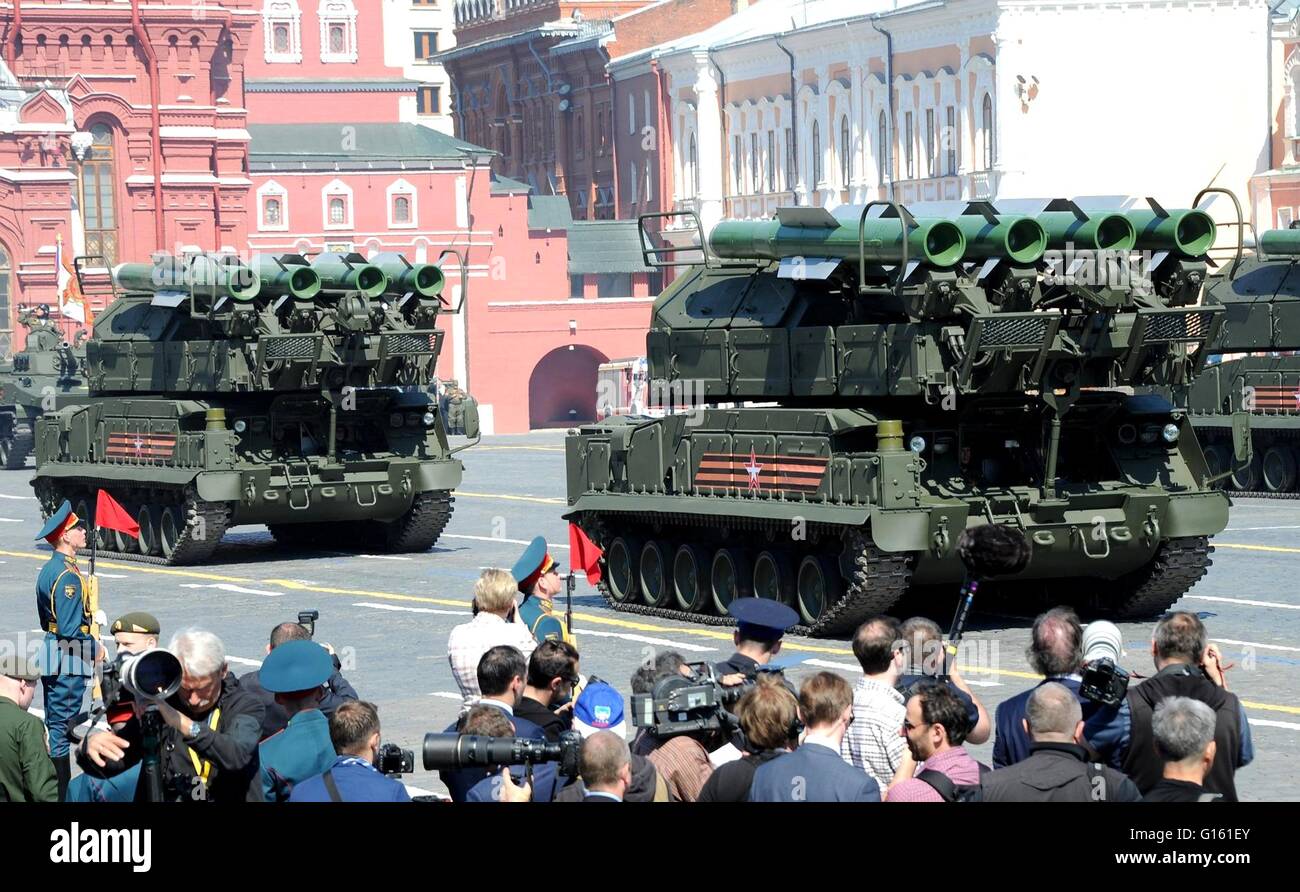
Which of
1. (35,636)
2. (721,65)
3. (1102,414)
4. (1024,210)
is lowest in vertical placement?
(35,636)

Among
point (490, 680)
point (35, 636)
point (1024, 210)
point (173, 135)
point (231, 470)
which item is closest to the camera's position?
point (490, 680)

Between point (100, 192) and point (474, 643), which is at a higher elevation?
point (100, 192)

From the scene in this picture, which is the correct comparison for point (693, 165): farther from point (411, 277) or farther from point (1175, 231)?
point (1175, 231)

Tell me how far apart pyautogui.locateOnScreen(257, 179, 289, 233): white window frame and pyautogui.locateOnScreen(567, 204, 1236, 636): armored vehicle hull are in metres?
54.6

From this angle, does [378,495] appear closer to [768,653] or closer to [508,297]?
[768,653]

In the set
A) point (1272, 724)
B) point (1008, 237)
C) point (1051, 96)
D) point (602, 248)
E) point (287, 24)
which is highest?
point (287, 24)

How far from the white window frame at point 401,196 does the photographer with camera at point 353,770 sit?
69.2 metres

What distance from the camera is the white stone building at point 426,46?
368 feet

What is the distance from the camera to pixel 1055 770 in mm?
9039

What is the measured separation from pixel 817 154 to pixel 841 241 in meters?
52.3

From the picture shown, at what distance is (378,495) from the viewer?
28.2 m

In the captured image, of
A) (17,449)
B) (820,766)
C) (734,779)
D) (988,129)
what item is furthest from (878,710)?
(988,129)
